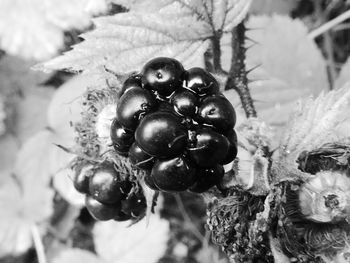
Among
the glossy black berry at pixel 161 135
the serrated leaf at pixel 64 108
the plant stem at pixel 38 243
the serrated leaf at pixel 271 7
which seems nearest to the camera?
the glossy black berry at pixel 161 135

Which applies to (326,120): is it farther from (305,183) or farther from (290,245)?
(290,245)

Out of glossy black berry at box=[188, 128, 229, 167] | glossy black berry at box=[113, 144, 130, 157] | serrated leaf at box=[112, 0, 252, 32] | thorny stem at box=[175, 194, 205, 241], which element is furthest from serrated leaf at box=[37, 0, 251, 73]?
thorny stem at box=[175, 194, 205, 241]

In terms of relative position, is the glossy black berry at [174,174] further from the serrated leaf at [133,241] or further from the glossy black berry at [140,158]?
the serrated leaf at [133,241]

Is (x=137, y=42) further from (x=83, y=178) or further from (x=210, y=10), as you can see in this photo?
(x=83, y=178)

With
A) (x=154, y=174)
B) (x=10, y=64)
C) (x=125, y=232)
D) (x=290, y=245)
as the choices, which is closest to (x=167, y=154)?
(x=154, y=174)

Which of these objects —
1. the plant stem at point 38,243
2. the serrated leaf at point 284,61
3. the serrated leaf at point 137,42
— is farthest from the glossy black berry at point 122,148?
the plant stem at point 38,243

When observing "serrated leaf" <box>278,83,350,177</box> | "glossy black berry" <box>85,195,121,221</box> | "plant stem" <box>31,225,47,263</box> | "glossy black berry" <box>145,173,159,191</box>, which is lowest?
"plant stem" <box>31,225,47,263</box>

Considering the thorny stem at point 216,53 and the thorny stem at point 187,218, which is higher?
the thorny stem at point 216,53

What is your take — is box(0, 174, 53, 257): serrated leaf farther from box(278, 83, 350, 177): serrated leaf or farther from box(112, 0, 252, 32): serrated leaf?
box(278, 83, 350, 177): serrated leaf
